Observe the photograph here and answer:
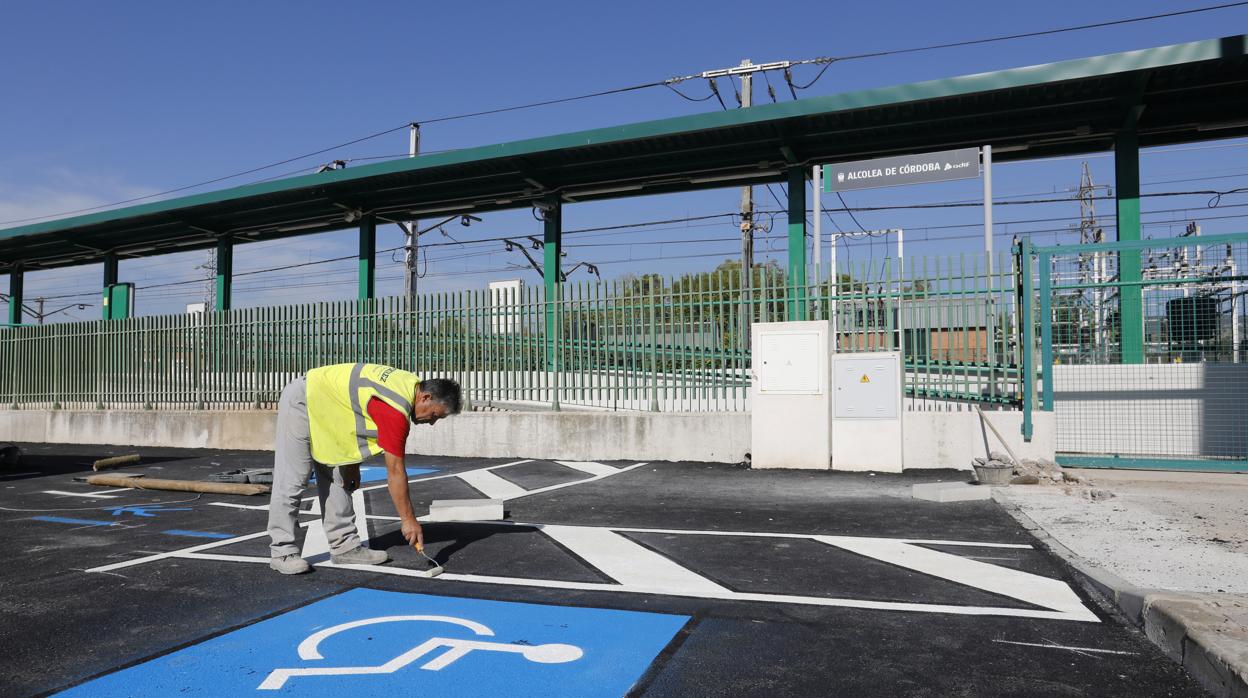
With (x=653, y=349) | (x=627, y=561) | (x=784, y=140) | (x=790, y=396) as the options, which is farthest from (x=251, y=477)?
(x=784, y=140)

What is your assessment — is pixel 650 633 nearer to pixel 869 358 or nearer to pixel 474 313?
pixel 869 358

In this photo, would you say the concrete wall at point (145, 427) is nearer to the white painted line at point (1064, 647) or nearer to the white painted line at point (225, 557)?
the white painted line at point (225, 557)

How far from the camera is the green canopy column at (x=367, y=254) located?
20141mm

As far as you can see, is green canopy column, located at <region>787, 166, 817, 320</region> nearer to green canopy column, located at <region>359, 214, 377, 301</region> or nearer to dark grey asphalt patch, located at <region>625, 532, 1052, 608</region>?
dark grey asphalt patch, located at <region>625, 532, 1052, 608</region>

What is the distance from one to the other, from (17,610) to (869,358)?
8897 mm

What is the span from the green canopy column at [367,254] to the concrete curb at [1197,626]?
18.0 m

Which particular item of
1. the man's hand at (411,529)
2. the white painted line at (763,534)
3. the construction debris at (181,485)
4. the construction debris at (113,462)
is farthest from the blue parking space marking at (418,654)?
the construction debris at (113,462)

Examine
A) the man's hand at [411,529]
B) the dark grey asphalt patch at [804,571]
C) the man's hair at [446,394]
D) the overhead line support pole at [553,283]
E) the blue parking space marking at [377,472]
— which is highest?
the overhead line support pole at [553,283]

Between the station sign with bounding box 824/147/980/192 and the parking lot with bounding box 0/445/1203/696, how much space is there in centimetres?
653

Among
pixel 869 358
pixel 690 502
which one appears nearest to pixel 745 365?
pixel 869 358

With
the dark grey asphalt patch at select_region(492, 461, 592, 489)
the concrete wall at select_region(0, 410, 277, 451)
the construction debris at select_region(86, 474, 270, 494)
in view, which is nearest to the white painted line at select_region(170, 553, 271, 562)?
the construction debris at select_region(86, 474, 270, 494)

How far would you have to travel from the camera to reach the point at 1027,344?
10.0 metres

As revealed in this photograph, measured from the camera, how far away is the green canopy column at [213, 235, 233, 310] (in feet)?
75.3

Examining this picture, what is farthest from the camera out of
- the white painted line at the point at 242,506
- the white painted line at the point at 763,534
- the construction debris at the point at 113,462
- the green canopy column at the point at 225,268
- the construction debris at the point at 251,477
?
the green canopy column at the point at 225,268
